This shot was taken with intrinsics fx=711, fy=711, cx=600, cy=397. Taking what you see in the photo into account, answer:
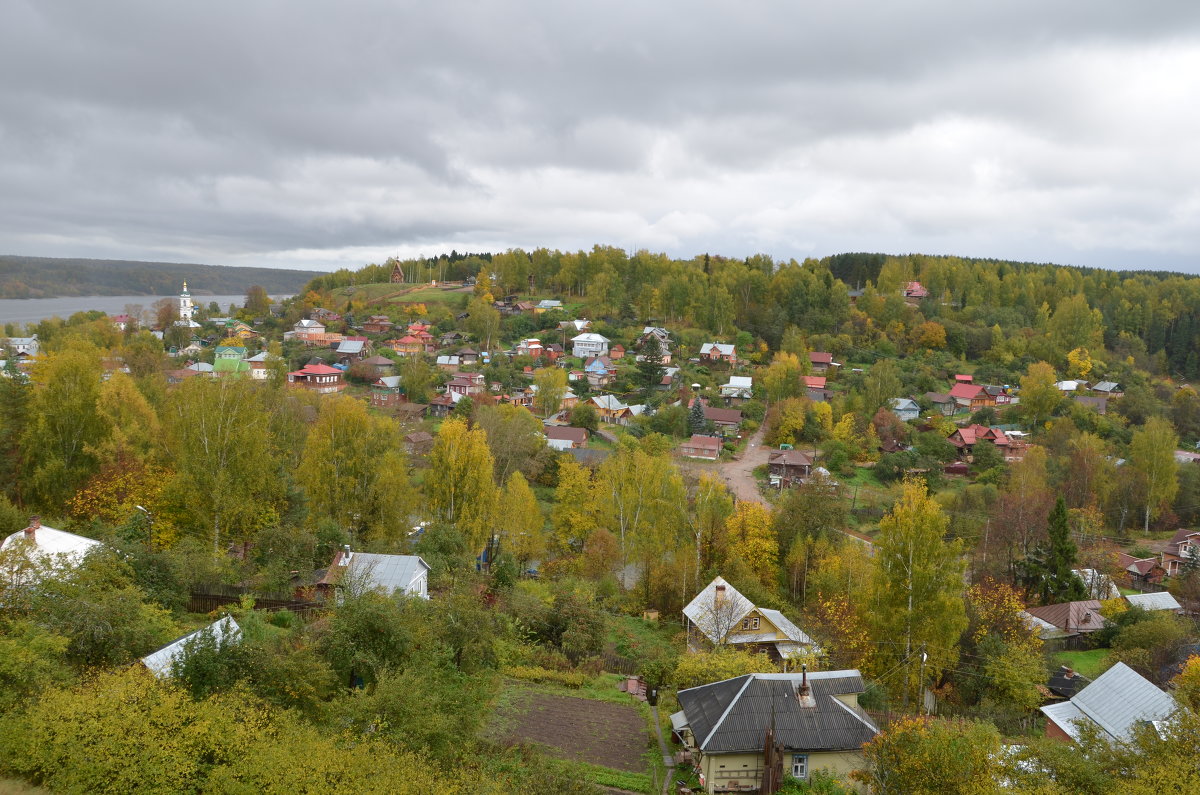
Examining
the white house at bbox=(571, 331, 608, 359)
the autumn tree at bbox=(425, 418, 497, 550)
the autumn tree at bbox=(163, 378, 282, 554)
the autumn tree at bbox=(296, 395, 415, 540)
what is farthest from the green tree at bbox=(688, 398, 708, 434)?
the autumn tree at bbox=(163, 378, 282, 554)

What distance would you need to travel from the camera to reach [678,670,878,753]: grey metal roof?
1400 centimetres

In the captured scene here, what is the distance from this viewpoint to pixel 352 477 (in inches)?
912

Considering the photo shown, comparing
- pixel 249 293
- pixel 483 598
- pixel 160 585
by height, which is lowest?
pixel 483 598

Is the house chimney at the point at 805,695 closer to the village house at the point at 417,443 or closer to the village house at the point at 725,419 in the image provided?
the village house at the point at 417,443

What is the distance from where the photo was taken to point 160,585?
1560 cm

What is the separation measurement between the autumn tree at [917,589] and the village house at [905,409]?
37584 mm

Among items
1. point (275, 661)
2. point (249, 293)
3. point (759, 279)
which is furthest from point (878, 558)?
point (249, 293)

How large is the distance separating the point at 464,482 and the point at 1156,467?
37301 mm

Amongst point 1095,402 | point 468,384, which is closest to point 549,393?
point 468,384

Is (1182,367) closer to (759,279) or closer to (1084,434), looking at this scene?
(1084,434)

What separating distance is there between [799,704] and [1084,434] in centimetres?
4080

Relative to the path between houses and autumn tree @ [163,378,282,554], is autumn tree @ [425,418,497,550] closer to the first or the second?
autumn tree @ [163,378,282,554]

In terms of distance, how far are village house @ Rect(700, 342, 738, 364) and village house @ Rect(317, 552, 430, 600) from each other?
1863 inches

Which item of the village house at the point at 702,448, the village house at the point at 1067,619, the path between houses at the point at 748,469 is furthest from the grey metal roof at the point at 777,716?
the village house at the point at 702,448
